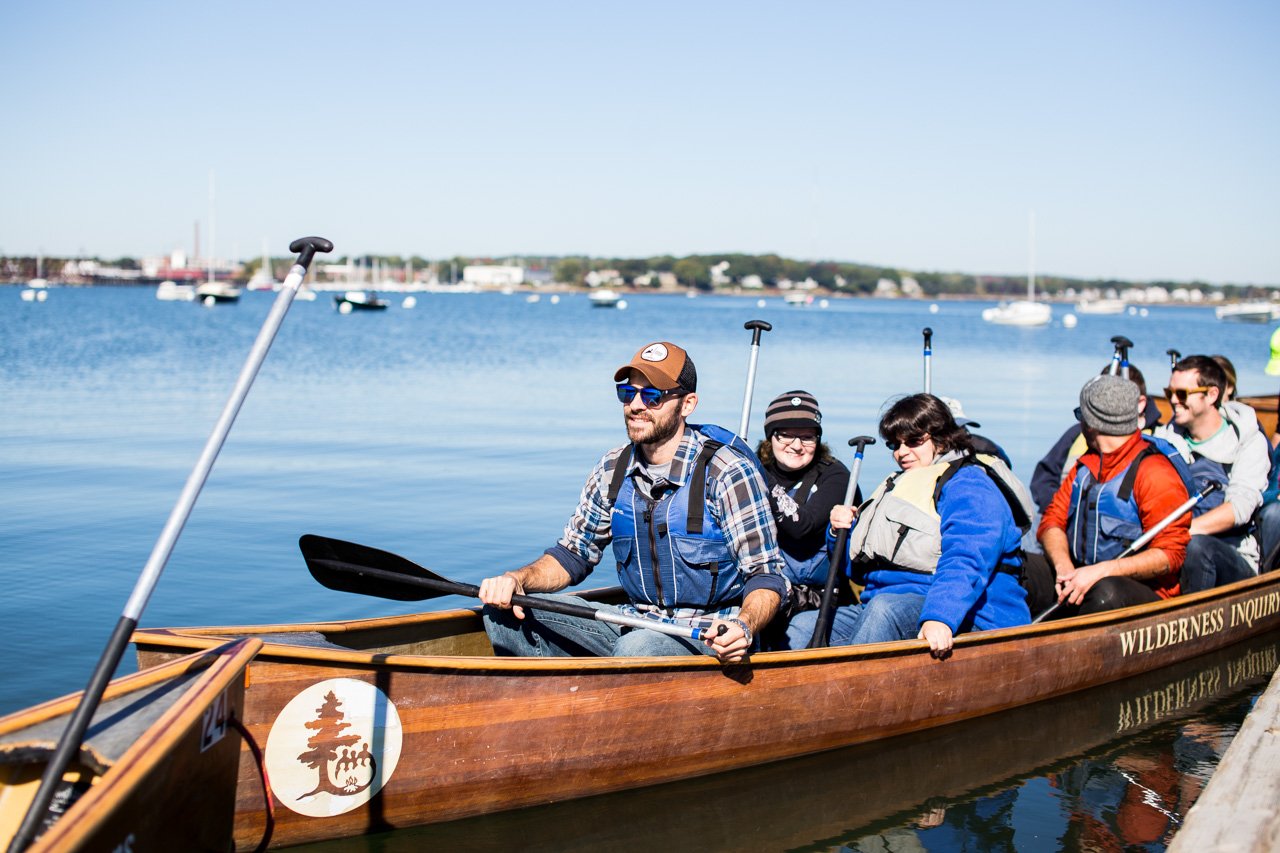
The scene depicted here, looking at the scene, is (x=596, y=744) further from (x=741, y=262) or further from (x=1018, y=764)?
(x=741, y=262)

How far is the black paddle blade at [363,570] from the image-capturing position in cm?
520

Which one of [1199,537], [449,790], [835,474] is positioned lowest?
[449,790]

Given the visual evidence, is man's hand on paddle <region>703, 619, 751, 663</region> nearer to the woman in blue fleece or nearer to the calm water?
the calm water

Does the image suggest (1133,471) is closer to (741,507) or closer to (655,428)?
(741,507)

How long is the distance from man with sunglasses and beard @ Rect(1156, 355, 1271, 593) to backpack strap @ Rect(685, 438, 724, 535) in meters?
4.04

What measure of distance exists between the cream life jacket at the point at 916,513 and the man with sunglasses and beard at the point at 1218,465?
2422mm

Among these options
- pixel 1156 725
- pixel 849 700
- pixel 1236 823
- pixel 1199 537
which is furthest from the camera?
pixel 1199 537

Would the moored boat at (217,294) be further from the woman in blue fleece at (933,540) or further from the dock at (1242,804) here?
the dock at (1242,804)

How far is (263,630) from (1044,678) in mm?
4113

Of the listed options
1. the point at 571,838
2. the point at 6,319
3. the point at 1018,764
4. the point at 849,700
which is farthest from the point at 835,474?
the point at 6,319

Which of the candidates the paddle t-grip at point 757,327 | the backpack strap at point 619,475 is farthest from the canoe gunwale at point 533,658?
the paddle t-grip at point 757,327

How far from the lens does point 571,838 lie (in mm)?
5203

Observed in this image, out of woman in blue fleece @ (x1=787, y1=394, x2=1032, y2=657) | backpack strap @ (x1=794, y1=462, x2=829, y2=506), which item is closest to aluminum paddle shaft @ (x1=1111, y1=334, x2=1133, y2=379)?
woman in blue fleece @ (x1=787, y1=394, x2=1032, y2=657)

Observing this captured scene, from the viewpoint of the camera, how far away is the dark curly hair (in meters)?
5.71
